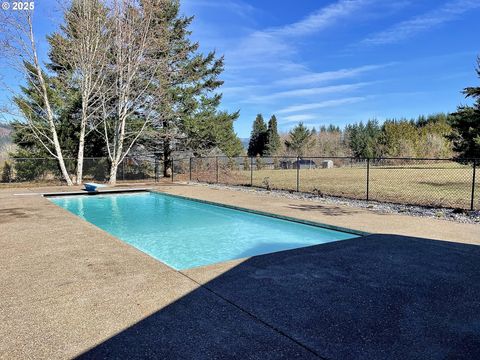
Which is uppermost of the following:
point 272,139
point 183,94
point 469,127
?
point 183,94

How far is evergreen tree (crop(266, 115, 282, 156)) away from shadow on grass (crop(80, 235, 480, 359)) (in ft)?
146

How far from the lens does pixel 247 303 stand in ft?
8.86

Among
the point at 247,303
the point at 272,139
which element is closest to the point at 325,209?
the point at 247,303

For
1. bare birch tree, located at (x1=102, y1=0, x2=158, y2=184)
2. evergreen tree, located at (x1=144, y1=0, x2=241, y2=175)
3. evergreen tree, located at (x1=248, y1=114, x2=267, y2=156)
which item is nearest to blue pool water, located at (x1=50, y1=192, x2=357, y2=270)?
bare birch tree, located at (x1=102, y1=0, x2=158, y2=184)

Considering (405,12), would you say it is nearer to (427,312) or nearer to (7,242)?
(427,312)

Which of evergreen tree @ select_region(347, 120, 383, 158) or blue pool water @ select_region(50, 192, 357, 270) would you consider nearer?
blue pool water @ select_region(50, 192, 357, 270)

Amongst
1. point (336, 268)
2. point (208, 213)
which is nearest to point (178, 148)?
point (208, 213)

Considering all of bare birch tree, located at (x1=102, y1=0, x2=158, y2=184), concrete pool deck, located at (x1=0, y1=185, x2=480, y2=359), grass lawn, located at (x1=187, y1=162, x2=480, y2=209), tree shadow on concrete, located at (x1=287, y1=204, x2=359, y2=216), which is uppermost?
bare birch tree, located at (x1=102, y1=0, x2=158, y2=184)

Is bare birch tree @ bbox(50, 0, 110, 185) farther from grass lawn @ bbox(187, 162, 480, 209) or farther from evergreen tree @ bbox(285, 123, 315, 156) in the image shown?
evergreen tree @ bbox(285, 123, 315, 156)

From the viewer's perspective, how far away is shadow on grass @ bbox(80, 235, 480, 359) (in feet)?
6.72

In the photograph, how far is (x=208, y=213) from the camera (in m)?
8.98

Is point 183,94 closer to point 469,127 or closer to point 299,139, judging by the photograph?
point 469,127

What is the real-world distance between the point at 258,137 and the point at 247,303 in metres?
50.8

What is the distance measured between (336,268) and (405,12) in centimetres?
1333
